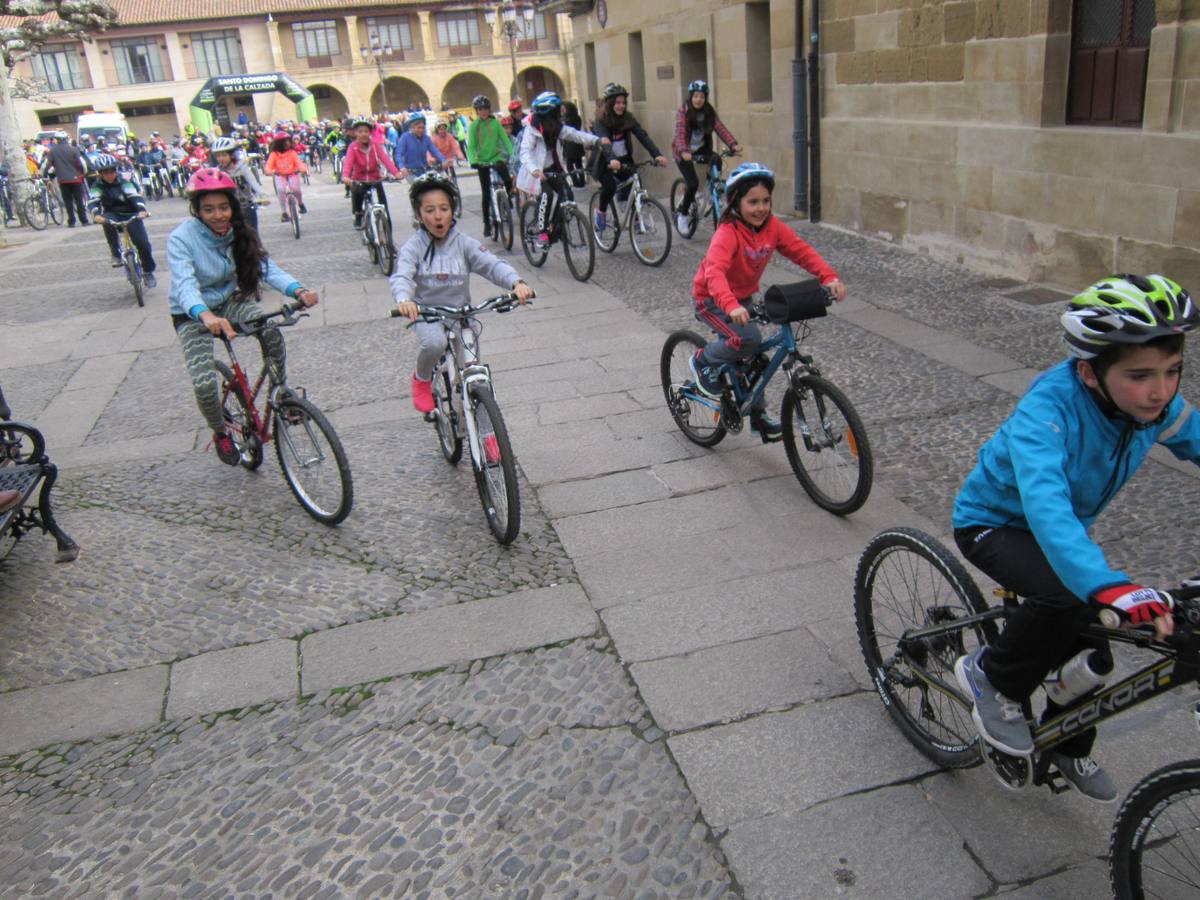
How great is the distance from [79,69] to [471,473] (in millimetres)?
60361

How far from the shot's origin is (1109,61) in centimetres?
746

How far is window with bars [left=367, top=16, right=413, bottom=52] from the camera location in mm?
55062

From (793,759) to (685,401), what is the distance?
9.25 ft

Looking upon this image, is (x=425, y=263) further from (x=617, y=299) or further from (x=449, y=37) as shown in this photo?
(x=449, y=37)

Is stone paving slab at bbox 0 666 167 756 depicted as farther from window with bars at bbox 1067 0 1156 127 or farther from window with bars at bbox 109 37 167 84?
window with bars at bbox 109 37 167 84

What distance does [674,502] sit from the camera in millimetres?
4633

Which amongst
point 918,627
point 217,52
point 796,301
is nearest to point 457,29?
point 217,52

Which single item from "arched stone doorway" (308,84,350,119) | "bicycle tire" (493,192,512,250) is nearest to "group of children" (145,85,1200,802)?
"bicycle tire" (493,192,512,250)

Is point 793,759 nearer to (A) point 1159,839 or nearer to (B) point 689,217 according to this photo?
(A) point 1159,839

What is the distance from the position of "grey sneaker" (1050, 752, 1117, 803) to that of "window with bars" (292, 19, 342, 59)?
196 feet

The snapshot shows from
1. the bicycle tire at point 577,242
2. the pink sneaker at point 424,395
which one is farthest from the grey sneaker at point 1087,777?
the bicycle tire at point 577,242

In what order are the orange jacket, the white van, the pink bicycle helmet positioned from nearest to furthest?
1. the pink bicycle helmet
2. the orange jacket
3. the white van

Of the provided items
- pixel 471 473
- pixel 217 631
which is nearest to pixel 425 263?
pixel 471 473

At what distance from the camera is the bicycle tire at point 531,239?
10525mm
